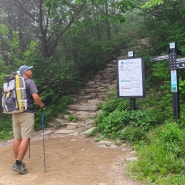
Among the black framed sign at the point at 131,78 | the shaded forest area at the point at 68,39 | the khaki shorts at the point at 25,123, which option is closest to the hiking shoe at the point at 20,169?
the khaki shorts at the point at 25,123

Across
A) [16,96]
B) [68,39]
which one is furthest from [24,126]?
[68,39]

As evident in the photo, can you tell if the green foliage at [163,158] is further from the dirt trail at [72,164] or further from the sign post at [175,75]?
the sign post at [175,75]

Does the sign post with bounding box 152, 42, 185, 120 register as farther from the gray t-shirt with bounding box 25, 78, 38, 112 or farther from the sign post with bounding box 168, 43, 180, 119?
the gray t-shirt with bounding box 25, 78, 38, 112

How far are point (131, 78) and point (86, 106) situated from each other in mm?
2799

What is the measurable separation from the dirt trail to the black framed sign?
1.54 m

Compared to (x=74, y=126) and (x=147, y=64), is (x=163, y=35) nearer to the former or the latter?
(x=147, y=64)

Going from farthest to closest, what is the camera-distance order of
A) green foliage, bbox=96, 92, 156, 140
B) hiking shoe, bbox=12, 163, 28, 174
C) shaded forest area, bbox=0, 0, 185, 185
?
1. green foliage, bbox=96, 92, 156, 140
2. shaded forest area, bbox=0, 0, 185, 185
3. hiking shoe, bbox=12, 163, 28, 174

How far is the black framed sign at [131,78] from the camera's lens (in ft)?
22.1

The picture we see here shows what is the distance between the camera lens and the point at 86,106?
30.4 ft

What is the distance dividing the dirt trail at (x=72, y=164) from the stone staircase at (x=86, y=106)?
107 cm

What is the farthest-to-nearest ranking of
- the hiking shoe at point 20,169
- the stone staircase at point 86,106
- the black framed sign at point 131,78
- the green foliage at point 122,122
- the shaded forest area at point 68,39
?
the shaded forest area at point 68,39
the stone staircase at point 86,106
the black framed sign at point 131,78
the green foliage at point 122,122
the hiking shoe at point 20,169

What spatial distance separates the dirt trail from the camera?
13.8ft

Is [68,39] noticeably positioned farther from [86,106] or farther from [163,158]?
[163,158]

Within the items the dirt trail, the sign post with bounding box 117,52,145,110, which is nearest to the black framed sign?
the sign post with bounding box 117,52,145,110
